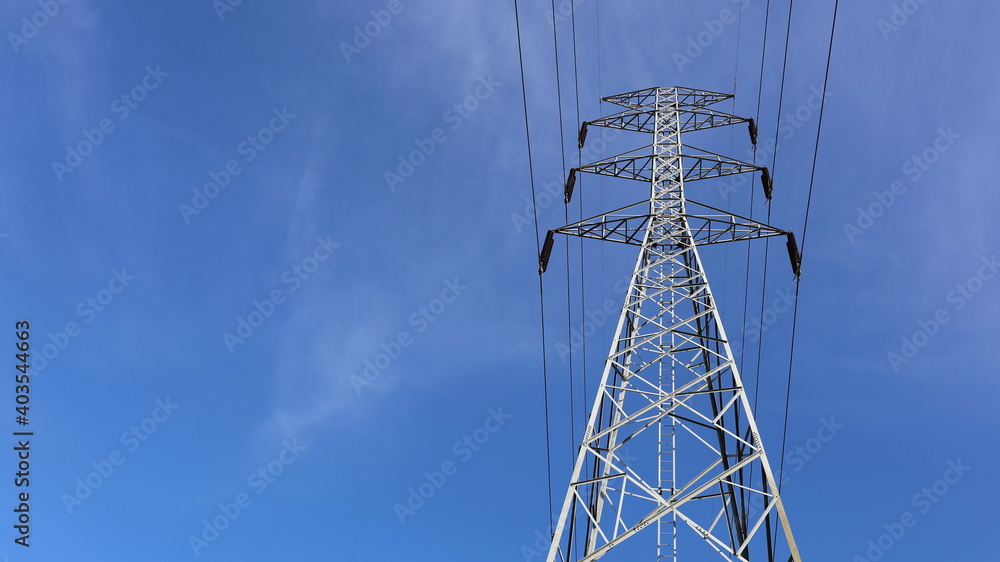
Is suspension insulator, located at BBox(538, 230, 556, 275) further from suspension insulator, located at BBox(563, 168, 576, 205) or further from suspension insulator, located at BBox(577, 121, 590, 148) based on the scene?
suspension insulator, located at BBox(577, 121, 590, 148)

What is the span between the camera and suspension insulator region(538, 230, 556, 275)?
17266 millimetres

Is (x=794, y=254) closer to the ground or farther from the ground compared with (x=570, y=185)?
closer to the ground

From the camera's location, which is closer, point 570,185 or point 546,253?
point 546,253

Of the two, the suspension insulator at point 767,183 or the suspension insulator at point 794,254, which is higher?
the suspension insulator at point 767,183

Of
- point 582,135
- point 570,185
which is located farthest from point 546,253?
point 582,135

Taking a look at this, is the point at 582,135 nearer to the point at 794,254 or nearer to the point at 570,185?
the point at 570,185

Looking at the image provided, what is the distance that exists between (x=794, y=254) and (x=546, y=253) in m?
5.95

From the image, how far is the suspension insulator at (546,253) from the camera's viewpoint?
17266 mm

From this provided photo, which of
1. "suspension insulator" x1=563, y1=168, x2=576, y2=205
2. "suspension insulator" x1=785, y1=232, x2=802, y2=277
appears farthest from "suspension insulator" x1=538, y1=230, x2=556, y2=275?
"suspension insulator" x1=785, y1=232, x2=802, y2=277

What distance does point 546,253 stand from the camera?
17.5 metres

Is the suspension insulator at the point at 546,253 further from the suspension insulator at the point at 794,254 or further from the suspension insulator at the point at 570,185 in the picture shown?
the suspension insulator at the point at 794,254

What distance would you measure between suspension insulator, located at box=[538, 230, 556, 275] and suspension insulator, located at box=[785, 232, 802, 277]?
5.62m

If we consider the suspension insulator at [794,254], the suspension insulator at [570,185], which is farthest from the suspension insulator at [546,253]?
the suspension insulator at [794,254]

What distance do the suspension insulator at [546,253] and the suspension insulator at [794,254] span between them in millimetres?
5616
